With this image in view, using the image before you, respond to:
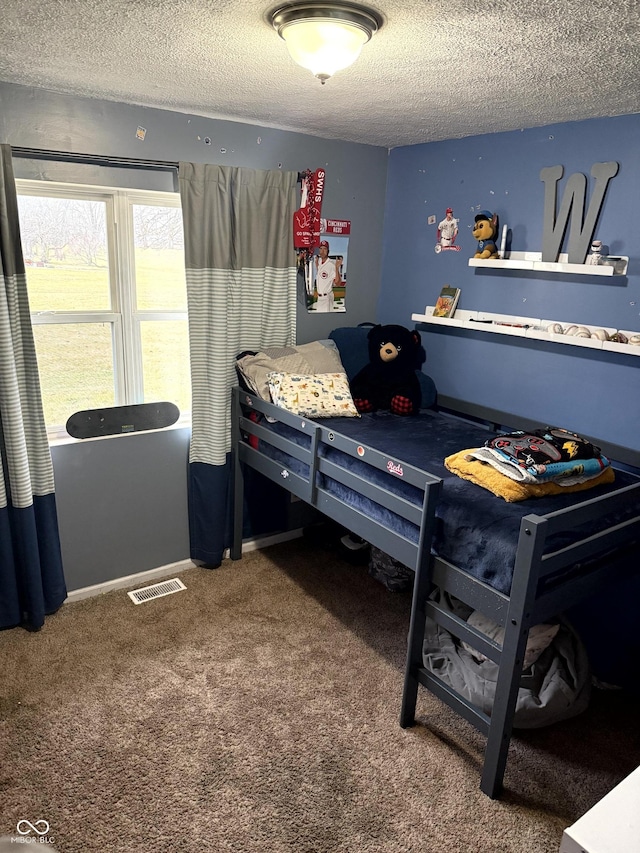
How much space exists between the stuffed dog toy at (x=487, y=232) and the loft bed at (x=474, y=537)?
892 millimetres

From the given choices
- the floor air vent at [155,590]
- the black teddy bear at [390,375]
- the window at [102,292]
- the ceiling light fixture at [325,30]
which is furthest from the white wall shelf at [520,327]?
the floor air vent at [155,590]

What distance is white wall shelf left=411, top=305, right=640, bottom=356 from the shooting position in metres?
2.31

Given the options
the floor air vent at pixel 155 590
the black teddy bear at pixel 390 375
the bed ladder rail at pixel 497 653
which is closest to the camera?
the bed ladder rail at pixel 497 653

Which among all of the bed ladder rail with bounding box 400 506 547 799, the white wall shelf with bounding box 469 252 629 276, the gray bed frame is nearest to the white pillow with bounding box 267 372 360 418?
the gray bed frame

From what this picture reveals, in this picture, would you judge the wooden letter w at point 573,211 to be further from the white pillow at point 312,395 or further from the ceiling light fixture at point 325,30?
the ceiling light fixture at point 325,30

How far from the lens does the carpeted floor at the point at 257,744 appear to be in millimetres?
1778

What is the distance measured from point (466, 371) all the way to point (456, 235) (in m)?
0.69

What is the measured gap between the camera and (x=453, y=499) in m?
1.99

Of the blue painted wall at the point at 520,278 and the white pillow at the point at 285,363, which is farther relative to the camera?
the white pillow at the point at 285,363

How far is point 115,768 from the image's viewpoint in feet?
6.40

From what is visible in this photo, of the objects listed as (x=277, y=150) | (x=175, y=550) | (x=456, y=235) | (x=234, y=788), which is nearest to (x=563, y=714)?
(x=234, y=788)

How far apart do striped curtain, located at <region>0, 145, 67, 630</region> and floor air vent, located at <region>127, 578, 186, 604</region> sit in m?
0.34

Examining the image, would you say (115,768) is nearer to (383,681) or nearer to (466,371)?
(383,681)

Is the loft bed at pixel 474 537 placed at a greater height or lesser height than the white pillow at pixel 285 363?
lesser
